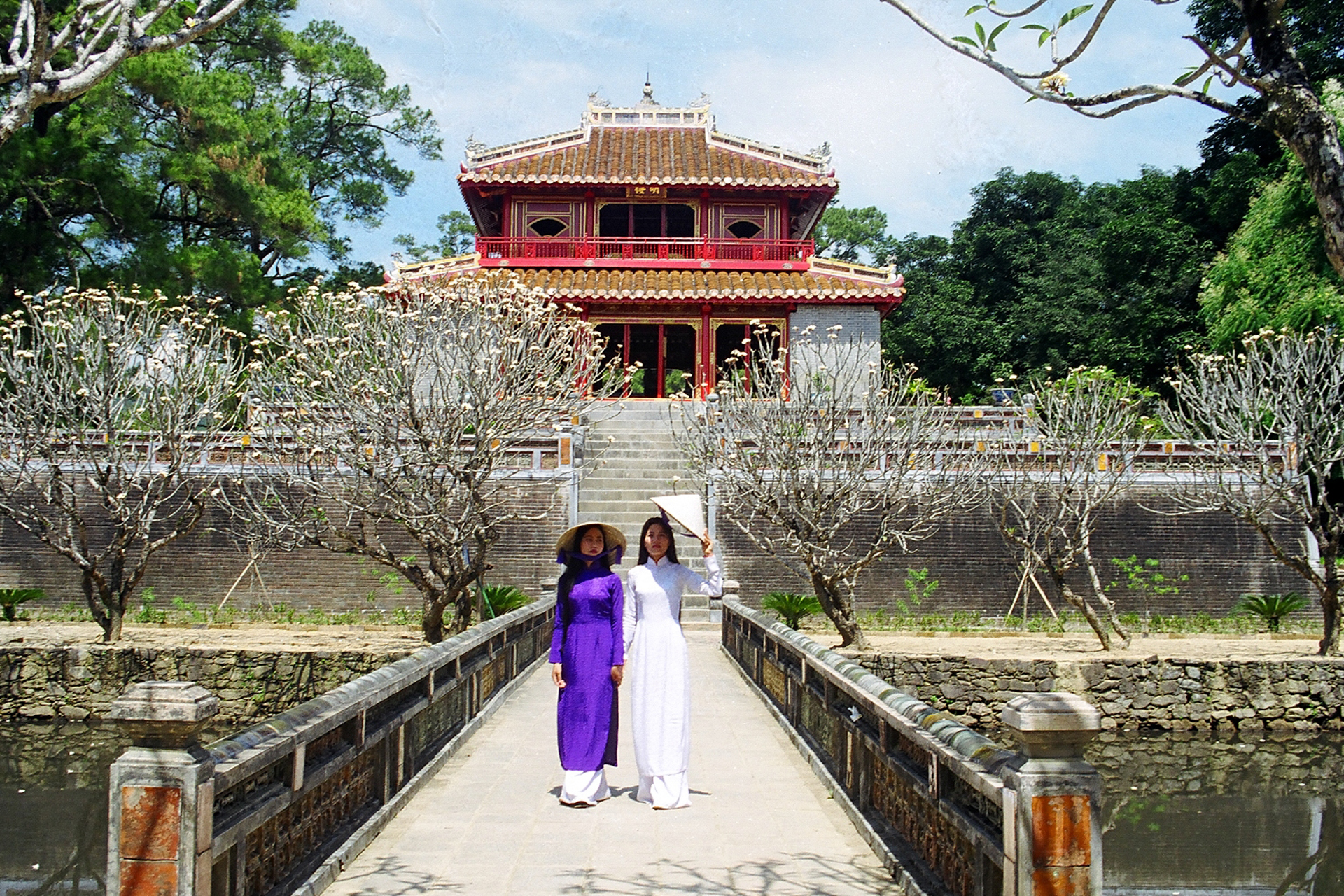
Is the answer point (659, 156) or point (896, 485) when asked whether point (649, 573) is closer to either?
point (896, 485)

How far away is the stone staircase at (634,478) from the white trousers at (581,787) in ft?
33.0

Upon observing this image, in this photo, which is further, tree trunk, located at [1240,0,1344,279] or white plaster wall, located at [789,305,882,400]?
white plaster wall, located at [789,305,882,400]

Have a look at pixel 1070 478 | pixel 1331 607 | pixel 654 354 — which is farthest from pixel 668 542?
pixel 654 354

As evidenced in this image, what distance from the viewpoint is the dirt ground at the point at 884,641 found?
1439 cm

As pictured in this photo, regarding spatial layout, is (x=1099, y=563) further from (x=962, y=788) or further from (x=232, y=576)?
(x=962, y=788)

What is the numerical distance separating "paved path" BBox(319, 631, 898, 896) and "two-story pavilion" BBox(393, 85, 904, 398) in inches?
659

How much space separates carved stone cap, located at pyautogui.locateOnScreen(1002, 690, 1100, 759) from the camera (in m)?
3.67

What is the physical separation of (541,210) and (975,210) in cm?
1820

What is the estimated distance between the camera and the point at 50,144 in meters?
21.4

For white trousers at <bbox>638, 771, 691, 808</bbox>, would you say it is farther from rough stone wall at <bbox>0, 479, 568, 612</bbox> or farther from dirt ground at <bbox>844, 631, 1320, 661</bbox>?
Result: rough stone wall at <bbox>0, 479, 568, 612</bbox>

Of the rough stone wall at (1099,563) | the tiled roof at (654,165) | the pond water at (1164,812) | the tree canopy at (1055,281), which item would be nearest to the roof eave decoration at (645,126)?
the tiled roof at (654,165)

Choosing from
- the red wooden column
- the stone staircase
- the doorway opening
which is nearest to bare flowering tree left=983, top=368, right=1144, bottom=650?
the stone staircase

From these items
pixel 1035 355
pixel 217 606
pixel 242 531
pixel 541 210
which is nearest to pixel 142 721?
pixel 242 531

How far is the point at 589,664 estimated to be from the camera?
664 centimetres
